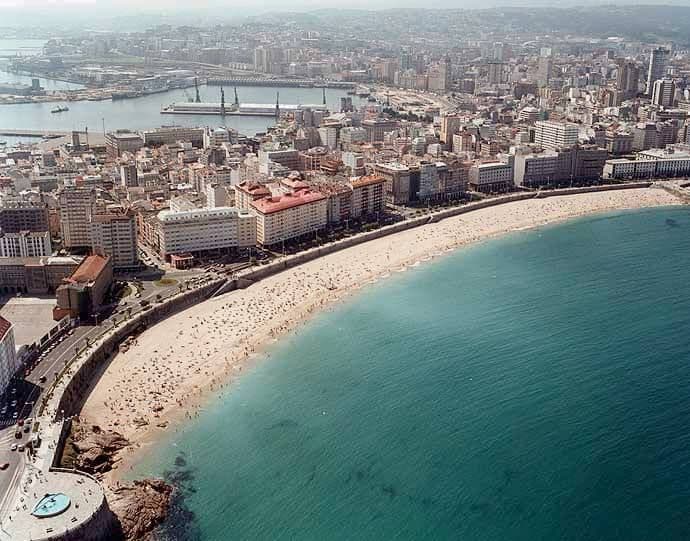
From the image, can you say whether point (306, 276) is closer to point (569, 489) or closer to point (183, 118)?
→ point (569, 489)

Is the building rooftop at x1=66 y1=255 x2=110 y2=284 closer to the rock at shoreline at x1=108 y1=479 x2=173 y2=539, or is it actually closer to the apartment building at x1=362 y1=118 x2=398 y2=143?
the rock at shoreline at x1=108 y1=479 x2=173 y2=539

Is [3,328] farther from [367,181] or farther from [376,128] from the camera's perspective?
[376,128]

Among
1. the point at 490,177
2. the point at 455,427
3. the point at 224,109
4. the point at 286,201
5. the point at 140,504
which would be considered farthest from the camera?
the point at 224,109

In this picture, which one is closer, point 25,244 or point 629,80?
point 25,244

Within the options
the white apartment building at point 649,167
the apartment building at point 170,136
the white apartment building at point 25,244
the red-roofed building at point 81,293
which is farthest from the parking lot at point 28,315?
the white apartment building at point 649,167

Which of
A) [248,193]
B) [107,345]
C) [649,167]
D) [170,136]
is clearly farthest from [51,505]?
[170,136]

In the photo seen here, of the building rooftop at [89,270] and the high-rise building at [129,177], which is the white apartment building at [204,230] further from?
the high-rise building at [129,177]
